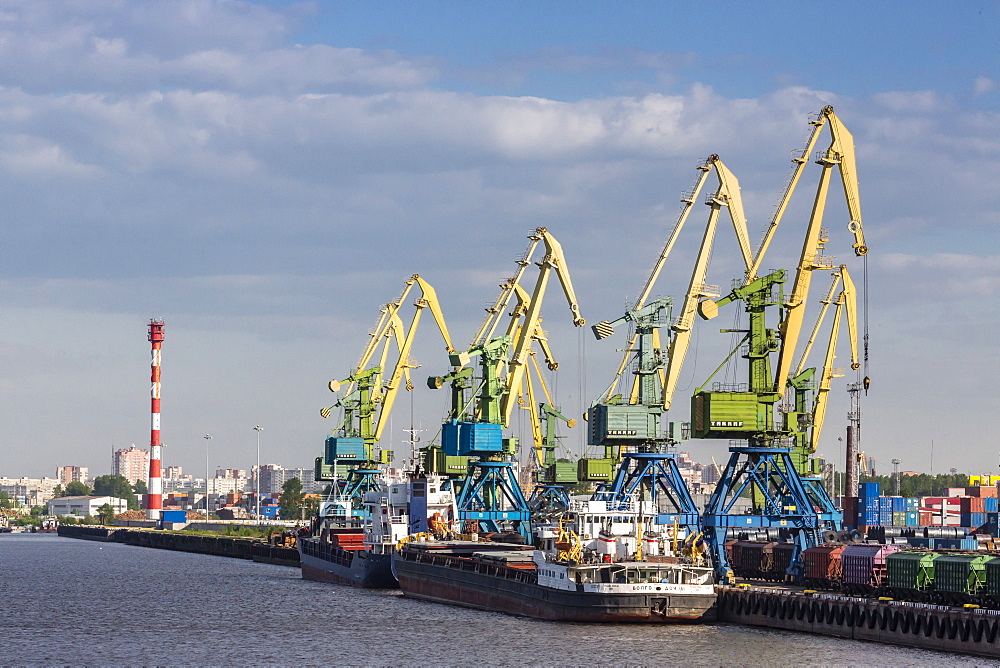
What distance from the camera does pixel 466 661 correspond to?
2785 inches

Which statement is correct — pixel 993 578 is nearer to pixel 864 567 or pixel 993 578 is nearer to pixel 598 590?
pixel 864 567

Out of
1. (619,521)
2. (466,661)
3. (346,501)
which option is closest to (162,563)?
(346,501)

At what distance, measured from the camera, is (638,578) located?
3182 inches

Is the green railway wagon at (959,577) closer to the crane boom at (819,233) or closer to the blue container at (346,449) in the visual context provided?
the crane boom at (819,233)

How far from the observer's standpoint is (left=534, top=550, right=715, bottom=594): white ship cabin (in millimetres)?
80312

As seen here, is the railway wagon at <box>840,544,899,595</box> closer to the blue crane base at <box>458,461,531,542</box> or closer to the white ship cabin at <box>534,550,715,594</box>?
the white ship cabin at <box>534,550,715,594</box>

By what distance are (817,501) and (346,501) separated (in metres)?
57.1

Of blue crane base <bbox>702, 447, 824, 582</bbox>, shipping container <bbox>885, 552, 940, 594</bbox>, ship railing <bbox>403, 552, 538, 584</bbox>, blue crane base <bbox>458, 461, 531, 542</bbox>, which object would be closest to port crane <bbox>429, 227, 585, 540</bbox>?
blue crane base <bbox>458, 461, 531, 542</bbox>

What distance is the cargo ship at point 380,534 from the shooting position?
125m

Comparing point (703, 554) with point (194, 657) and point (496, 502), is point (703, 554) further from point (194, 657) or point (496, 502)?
point (496, 502)

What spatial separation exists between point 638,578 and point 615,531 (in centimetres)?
680

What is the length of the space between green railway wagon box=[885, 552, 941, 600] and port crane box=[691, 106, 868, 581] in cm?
1431

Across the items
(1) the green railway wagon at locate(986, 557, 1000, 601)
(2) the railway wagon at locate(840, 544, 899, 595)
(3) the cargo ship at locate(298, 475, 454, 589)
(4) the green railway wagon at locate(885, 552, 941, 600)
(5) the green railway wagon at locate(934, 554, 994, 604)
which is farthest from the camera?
(3) the cargo ship at locate(298, 475, 454, 589)

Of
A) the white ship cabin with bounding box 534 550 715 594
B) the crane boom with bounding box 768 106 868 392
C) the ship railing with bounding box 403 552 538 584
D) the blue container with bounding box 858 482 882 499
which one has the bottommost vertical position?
the ship railing with bounding box 403 552 538 584
